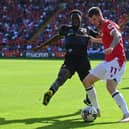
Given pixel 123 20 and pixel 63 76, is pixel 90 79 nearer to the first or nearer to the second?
pixel 63 76

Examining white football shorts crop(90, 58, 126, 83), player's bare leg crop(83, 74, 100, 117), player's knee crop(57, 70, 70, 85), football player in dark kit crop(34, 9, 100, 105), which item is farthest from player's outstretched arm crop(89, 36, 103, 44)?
white football shorts crop(90, 58, 126, 83)

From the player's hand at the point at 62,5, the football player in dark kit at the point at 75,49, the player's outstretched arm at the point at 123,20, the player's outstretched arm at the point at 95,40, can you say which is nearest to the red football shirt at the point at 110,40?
the player's outstretched arm at the point at 95,40

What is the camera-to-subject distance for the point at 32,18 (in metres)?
51.0

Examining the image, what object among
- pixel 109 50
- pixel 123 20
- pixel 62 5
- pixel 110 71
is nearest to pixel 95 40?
pixel 110 71

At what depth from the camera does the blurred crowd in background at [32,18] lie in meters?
46.2

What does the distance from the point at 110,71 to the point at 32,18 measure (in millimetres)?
40911

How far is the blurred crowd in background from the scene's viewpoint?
46.2 m

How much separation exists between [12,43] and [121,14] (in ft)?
34.9

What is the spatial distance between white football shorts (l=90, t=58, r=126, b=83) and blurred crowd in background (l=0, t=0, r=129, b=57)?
3362 centimetres

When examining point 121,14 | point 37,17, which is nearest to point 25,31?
point 37,17

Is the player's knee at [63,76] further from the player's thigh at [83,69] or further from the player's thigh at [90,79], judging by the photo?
the player's thigh at [90,79]

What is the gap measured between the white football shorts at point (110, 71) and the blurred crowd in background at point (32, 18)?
33.6m

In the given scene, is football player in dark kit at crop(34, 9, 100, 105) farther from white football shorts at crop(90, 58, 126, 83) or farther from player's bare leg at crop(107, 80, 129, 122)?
player's bare leg at crop(107, 80, 129, 122)

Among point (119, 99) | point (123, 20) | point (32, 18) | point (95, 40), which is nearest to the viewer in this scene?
point (119, 99)
